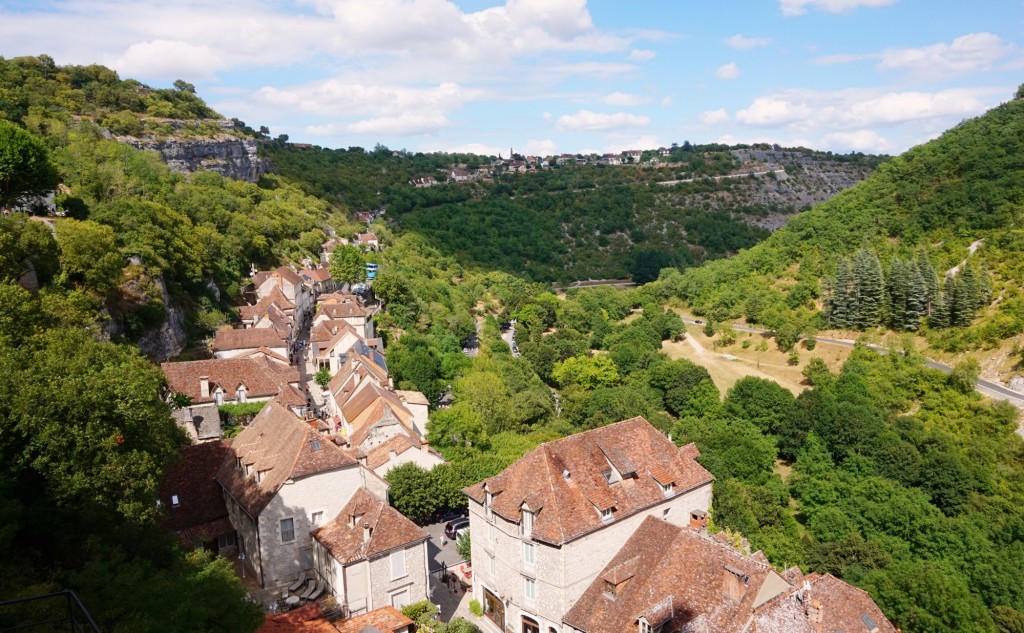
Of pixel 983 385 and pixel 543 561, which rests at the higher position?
pixel 543 561

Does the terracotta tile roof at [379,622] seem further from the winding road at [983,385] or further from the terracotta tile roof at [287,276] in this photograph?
the winding road at [983,385]

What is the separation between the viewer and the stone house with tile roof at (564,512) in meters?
28.4

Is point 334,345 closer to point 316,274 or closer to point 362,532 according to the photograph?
point 362,532

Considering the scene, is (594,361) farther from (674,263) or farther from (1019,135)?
(674,263)

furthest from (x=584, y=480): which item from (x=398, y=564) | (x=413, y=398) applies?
(x=413, y=398)

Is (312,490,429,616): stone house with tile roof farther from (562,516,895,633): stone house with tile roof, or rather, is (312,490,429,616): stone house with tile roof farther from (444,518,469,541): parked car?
(444,518,469,541): parked car

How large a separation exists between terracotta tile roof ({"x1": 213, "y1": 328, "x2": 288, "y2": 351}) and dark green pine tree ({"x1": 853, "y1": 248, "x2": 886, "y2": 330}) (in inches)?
2727

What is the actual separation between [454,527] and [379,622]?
13.9 meters

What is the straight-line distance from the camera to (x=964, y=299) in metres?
66.0

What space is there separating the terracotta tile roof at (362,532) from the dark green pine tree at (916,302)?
222 feet

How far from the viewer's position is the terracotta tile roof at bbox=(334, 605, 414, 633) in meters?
26.2

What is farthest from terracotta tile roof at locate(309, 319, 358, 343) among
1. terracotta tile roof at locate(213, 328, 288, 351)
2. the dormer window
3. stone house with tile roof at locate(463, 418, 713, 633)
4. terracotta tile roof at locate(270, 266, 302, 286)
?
the dormer window

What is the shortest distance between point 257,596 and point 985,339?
237 ft

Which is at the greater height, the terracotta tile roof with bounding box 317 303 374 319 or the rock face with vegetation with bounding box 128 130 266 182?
the rock face with vegetation with bounding box 128 130 266 182
